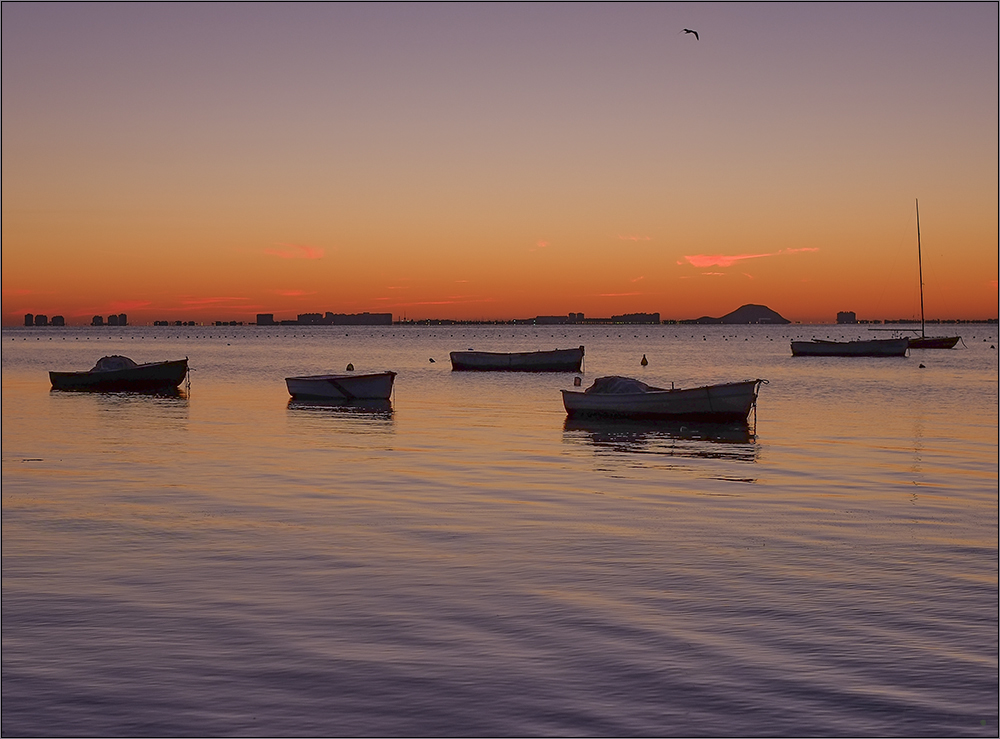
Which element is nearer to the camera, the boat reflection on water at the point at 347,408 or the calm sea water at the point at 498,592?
the calm sea water at the point at 498,592

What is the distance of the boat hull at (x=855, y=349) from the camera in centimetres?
12112

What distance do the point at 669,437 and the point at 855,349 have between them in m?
93.4

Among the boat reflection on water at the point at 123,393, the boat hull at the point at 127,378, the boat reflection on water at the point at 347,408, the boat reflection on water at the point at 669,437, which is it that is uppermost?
the boat hull at the point at 127,378

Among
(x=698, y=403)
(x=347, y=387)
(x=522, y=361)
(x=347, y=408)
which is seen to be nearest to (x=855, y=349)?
(x=522, y=361)

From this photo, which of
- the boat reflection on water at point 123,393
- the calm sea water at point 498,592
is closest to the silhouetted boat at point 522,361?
the boat reflection on water at point 123,393

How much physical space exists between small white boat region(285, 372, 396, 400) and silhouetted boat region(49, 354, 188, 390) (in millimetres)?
10136

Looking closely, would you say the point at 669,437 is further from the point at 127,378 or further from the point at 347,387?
the point at 127,378

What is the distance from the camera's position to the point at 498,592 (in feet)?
44.9

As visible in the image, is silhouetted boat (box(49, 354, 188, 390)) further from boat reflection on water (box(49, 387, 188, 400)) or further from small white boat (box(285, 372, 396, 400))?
small white boat (box(285, 372, 396, 400))

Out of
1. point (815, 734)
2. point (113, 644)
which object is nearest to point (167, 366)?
point (113, 644)

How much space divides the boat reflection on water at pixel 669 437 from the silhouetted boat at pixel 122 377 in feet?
92.2

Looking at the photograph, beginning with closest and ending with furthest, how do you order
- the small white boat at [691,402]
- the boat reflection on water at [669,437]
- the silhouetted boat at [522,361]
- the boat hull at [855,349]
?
the boat reflection on water at [669,437] < the small white boat at [691,402] < the silhouetted boat at [522,361] < the boat hull at [855,349]

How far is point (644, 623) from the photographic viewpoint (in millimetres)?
12188

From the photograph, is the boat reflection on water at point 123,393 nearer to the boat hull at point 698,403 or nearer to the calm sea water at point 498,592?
the calm sea water at point 498,592
